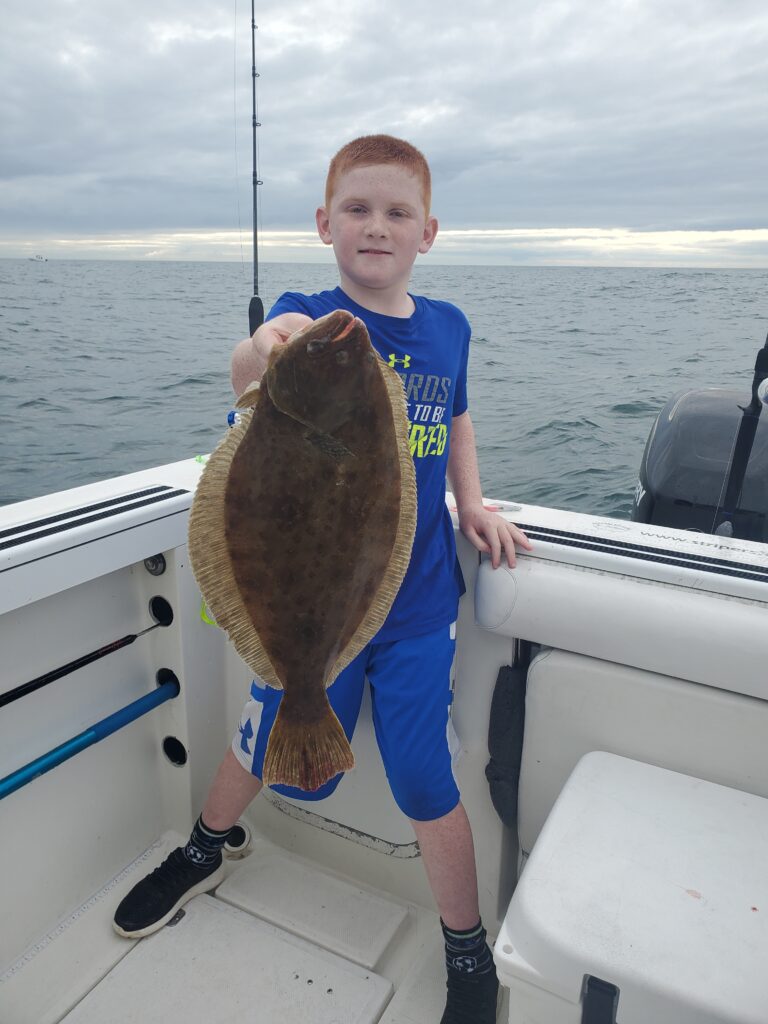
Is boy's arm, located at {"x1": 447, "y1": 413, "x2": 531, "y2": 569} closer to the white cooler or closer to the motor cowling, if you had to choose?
the white cooler

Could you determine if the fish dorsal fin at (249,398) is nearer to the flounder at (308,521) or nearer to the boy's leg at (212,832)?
the flounder at (308,521)

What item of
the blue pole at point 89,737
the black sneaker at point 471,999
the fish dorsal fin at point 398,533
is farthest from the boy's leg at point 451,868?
the blue pole at point 89,737

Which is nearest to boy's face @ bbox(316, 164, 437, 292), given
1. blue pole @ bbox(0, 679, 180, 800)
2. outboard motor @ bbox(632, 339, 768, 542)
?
blue pole @ bbox(0, 679, 180, 800)

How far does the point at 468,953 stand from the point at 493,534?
113 cm

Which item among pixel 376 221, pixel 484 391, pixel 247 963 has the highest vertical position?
pixel 376 221

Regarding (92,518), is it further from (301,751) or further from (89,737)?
(301,751)

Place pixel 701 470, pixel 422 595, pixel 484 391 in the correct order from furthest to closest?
pixel 484 391 → pixel 701 470 → pixel 422 595

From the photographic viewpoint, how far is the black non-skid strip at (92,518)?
6.00ft

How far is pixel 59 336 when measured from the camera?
22062 millimetres

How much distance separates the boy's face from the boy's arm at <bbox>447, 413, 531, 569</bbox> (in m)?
0.59

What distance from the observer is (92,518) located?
2.03 metres

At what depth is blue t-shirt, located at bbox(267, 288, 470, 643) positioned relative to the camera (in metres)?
1.93

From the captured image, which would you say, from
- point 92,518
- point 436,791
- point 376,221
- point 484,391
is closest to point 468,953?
point 436,791

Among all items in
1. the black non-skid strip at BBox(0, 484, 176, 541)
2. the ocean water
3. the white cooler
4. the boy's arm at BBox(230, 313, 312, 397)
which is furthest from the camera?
the ocean water
